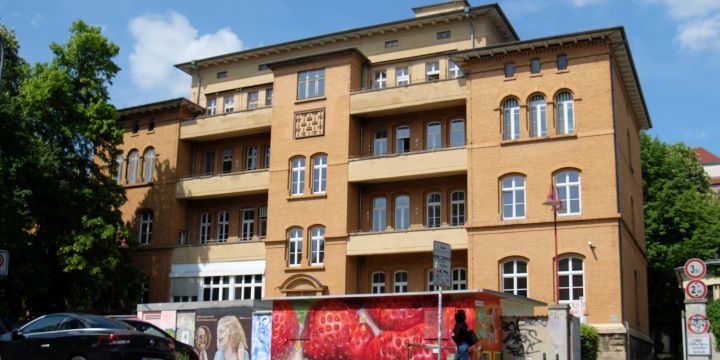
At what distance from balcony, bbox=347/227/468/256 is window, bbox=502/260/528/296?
7.43 feet

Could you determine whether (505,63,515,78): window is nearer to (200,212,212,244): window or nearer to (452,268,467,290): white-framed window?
(452,268,467,290): white-framed window

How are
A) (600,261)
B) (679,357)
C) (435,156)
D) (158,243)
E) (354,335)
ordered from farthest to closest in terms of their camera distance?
(679,357), (158,243), (435,156), (600,261), (354,335)

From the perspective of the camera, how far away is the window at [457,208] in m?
Result: 39.7

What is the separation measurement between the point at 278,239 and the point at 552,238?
1422cm

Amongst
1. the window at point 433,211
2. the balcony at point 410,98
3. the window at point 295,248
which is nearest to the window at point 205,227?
the window at point 295,248

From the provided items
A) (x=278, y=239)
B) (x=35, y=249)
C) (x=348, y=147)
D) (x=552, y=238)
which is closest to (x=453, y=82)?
(x=348, y=147)

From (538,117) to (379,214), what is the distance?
9631 millimetres

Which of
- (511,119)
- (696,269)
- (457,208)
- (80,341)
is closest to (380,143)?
(457,208)

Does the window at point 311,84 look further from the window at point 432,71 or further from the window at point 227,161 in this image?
the window at point 227,161

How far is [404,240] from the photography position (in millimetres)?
38500

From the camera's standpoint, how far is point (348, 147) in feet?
134

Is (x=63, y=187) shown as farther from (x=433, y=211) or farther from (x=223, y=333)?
(x=433, y=211)

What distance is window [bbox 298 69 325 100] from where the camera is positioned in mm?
42594

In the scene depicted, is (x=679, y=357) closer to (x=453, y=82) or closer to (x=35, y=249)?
(x=453, y=82)
